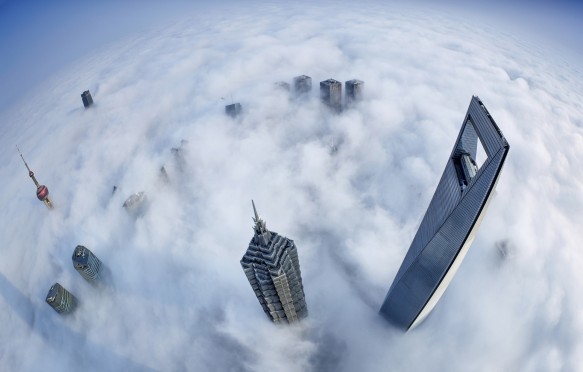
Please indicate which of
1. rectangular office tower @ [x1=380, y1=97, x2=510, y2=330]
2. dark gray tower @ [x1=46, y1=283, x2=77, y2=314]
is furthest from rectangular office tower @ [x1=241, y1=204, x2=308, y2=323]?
dark gray tower @ [x1=46, y1=283, x2=77, y2=314]

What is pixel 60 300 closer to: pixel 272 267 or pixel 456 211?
pixel 272 267

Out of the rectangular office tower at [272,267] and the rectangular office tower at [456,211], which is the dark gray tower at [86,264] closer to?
the rectangular office tower at [272,267]

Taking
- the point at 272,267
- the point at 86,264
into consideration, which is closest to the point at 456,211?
the point at 272,267

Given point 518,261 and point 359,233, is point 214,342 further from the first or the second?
point 518,261

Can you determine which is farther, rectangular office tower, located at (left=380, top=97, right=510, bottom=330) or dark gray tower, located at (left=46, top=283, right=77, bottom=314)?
dark gray tower, located at (left=46, top=283, right=77, bottom=314)

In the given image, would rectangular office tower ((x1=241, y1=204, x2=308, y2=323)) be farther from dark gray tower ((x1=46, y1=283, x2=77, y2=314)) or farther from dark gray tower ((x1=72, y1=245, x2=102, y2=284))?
dark gray tower ((x1=46, y1=283, x2=77, y2=314))

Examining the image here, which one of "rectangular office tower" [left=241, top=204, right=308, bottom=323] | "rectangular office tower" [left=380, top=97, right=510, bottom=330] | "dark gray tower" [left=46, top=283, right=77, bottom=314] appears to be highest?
"rectangular office tower" [left=380, top=97, right=510, bottom=330]
